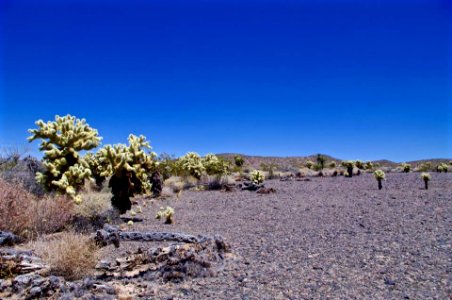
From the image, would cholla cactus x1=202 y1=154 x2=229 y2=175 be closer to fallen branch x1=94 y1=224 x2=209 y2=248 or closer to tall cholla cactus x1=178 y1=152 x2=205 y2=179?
tall cholla cactus x1=178 y1=152 x2=205 y2=179

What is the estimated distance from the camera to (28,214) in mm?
9188

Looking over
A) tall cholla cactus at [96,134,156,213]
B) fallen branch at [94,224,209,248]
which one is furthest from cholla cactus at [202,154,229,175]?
fallen branch at [94,224,209,248]

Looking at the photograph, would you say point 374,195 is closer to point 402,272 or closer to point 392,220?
point 392,220

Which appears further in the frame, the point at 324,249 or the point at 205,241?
the point at 205,241

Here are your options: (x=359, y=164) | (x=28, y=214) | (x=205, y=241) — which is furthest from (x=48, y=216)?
(x=359, y=164)

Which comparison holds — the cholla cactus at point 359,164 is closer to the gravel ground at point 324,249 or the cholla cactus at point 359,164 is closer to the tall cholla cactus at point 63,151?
the gravel ground at point 324,249

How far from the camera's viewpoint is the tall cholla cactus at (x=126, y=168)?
11.7m

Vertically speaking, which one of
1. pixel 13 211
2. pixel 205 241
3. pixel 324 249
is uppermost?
pixel 13 211

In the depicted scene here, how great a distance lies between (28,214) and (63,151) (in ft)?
10.8

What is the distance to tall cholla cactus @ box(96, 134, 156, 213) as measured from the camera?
38.5 ft

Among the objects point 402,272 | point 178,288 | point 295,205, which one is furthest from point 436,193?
point 178,288

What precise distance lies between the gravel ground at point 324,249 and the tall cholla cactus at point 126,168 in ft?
3.02

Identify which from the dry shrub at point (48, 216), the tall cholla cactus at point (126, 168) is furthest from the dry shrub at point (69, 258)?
the tall cholla cactus at point (126, 168)

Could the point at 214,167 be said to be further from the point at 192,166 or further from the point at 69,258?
the point at 69,258
